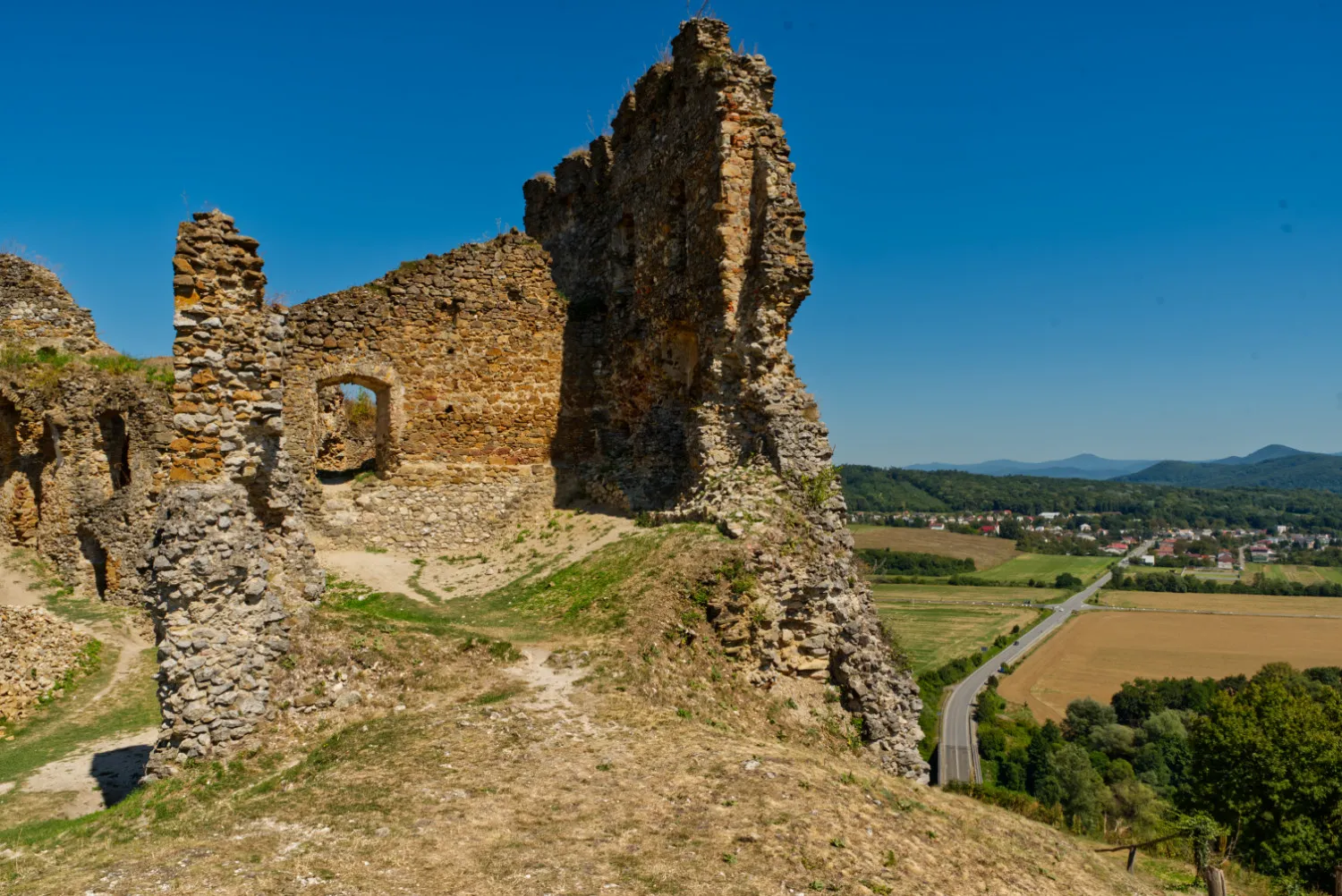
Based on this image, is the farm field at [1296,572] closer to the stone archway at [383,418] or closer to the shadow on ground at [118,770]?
the stone archway at [383,418]

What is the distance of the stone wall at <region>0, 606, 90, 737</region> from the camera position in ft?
40.9

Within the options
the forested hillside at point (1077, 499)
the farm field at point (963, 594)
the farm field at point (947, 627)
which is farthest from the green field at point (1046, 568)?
the forested hillside at point (1077, 499)

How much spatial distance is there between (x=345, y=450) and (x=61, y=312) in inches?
275

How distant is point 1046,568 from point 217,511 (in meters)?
103

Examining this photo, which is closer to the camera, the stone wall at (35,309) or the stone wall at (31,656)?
the stone wall at (31,656)

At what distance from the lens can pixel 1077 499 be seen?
168m

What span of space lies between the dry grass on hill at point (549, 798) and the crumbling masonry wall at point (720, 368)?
0.92 meters

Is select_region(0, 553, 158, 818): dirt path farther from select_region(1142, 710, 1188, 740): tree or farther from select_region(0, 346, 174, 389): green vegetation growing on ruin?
select_region(1142, 710, 1188, 740): tree

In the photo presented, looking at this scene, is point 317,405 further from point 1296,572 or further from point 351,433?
point 1296,572

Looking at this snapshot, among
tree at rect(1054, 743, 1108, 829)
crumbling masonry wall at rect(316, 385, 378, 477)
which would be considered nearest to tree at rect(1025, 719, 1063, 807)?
tree at rect(1054, 743, 1108, 829)

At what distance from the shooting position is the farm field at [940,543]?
94750mm

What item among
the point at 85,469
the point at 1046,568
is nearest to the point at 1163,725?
the point at 85,469

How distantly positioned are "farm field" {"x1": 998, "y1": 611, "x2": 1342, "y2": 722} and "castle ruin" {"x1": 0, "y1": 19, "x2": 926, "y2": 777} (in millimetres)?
39768

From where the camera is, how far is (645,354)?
1525 centimetres
